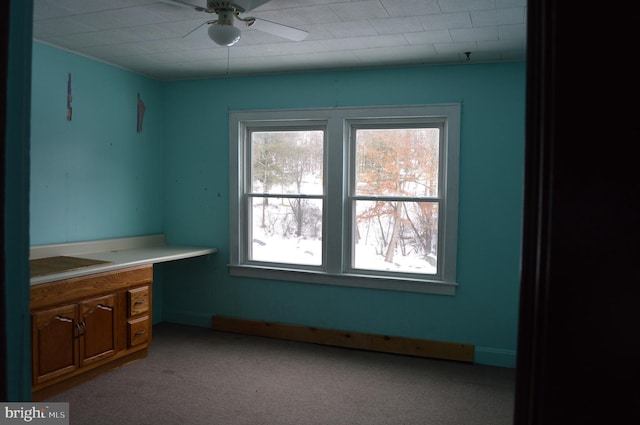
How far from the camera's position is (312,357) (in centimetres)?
402

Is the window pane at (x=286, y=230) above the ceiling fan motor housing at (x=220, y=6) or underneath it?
underneath

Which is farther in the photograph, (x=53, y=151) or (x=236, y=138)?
(x=236, y=138)

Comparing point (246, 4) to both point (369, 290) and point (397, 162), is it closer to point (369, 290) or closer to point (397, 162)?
point (397, 162)

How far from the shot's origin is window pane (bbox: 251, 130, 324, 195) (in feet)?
14.3

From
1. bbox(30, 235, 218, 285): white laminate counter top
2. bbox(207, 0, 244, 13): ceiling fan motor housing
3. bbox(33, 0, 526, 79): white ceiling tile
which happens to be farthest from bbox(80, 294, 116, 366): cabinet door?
bbox(207, 0, 244, 13): ceiling fan motor housing

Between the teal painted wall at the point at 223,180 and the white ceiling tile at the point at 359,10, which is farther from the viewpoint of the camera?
the teal painted wall at the point at 223,180

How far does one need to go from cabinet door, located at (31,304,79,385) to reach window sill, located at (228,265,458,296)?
1605mm

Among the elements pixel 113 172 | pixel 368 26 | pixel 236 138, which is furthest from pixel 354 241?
pixel 113 172

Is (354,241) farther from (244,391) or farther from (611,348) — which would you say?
(611,348)

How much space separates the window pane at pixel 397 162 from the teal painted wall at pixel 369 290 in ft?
0.83

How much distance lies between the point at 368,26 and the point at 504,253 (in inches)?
78.8

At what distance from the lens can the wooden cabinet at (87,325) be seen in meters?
3.05

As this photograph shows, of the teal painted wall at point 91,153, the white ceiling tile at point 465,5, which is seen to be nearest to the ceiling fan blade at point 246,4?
the white ceiling tile at point 465,5

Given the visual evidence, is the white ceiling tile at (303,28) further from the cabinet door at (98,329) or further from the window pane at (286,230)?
the cabinet door at (98,329)
